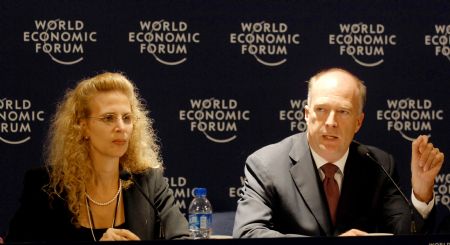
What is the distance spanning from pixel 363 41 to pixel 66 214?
2.08m

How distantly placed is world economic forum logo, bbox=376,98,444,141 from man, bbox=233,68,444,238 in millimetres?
828

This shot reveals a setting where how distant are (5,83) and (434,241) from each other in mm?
2591

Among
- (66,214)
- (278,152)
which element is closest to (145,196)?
(66,214)

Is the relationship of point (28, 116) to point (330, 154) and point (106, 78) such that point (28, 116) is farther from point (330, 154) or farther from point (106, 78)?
point (330, 154)

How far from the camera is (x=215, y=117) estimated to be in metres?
4.40

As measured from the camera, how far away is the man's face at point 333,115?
3609 millimetres

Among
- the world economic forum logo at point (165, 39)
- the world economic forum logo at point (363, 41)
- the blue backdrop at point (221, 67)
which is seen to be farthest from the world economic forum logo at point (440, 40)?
the world economic forum logo at point (165, 39)

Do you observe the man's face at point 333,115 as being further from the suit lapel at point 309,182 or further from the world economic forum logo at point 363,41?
the world economic forum logo at point 363,41

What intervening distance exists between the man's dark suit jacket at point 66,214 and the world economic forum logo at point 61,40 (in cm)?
95

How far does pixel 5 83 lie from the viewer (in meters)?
4.21

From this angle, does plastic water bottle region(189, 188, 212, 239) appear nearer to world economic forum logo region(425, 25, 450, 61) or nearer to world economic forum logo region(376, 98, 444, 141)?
world economic forum logo region(376, 98, 444, 141)

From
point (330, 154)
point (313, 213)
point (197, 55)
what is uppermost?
point (197, 55)

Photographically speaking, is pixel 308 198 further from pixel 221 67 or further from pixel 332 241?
pixel 221 67

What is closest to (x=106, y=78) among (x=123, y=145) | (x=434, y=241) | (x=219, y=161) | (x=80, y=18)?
(x=123, y=145)
